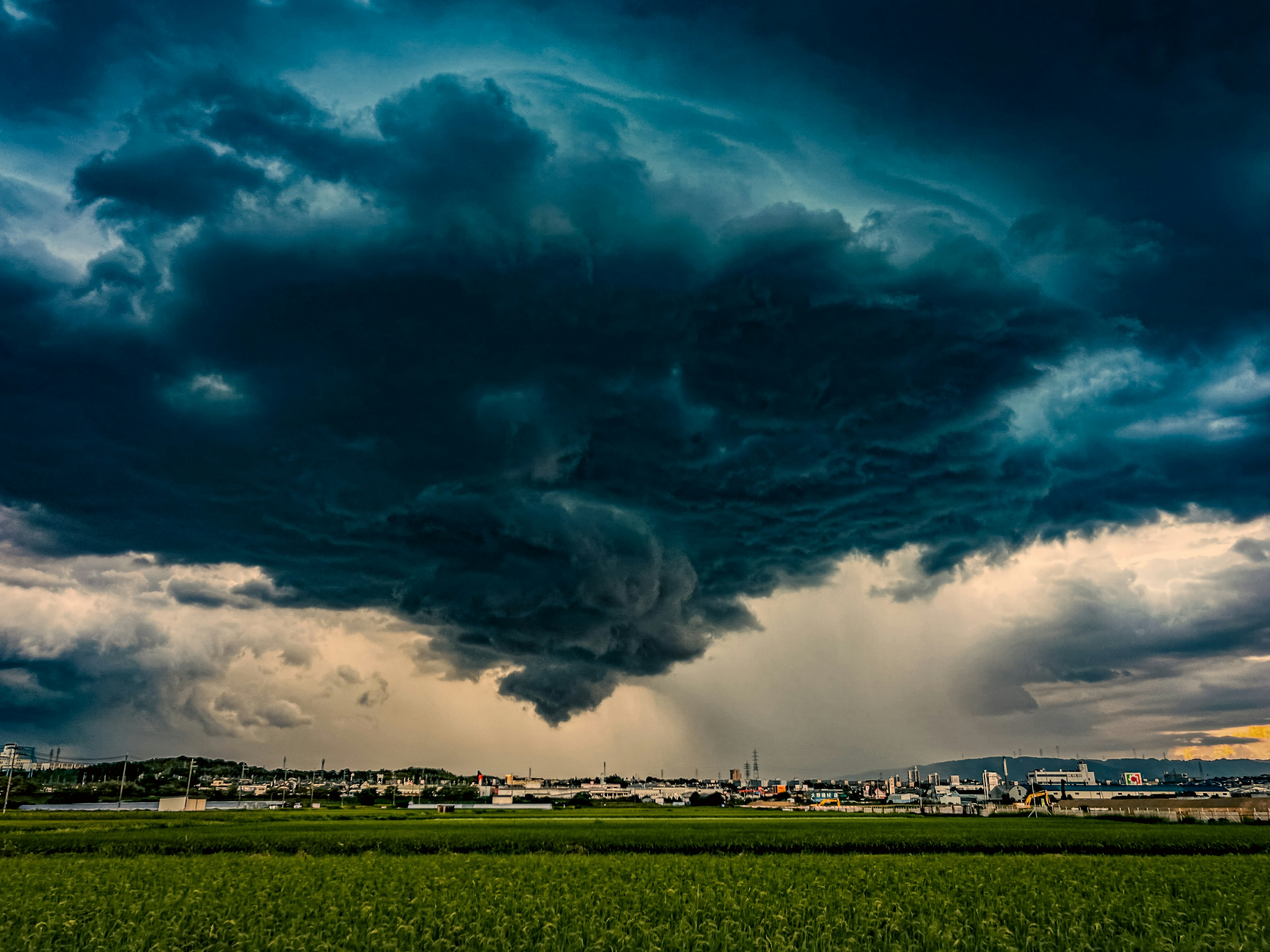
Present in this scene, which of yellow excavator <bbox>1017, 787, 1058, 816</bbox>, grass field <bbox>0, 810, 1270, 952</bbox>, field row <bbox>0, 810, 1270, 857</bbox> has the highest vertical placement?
grass field <bbox>0, 810, 1270, 952</bbox>

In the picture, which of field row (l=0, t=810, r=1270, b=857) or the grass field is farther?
field row (l=0, t=810, r=1270, b=857)

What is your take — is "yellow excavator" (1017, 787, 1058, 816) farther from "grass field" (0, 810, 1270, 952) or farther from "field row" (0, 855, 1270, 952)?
"field row" (0, 855, 1270, 952)

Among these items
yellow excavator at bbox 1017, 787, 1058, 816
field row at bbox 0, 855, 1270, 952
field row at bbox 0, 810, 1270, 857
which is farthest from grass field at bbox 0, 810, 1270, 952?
yellow excavator at bbox 1017, 787, 1058, 816

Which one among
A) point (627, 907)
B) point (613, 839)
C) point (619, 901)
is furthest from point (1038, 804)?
point (627, 907)

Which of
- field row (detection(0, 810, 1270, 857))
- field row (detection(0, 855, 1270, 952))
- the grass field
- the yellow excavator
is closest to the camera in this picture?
field row (detection(0, 855, 1270, 952))

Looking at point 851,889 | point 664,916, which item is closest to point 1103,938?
point 851,889

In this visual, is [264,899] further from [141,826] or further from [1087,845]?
[141,826]

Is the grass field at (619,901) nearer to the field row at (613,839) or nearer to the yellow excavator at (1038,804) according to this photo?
the field row at (613,839)
